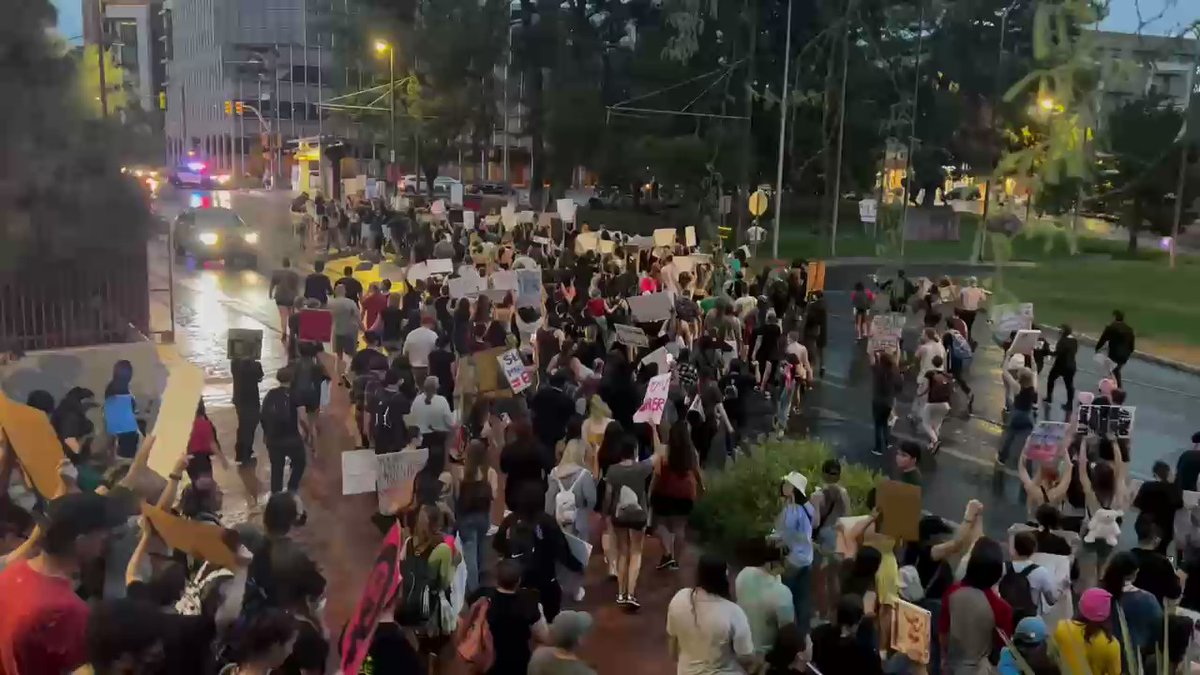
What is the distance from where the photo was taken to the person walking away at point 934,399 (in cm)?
1112

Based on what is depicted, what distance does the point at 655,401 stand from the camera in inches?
319

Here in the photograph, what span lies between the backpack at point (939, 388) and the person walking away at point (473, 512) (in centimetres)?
602

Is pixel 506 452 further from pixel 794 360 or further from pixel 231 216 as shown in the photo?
pixel 231 216

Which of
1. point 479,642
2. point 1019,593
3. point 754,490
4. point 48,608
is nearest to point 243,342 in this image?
point 754,490

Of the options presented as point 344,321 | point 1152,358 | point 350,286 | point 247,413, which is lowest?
point 1152,358

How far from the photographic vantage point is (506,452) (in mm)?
7137

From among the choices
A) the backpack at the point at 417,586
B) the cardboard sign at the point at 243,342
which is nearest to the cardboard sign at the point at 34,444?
the backpack at the point at 417,586

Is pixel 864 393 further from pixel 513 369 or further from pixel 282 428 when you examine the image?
pixel 282 428

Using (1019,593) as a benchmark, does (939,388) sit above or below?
below

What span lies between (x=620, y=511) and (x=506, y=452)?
0.89 metres

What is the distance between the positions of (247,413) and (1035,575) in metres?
6.98

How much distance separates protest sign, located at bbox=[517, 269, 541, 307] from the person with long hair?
8535 millimetres

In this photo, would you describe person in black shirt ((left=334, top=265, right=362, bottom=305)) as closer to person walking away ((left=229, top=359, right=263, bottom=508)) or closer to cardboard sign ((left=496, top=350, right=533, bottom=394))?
person walking away ((left=229, top=359, right=263, bottom=508))

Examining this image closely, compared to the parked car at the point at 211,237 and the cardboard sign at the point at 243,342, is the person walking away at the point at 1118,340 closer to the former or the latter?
the cardboard sign at the point at 243,342
